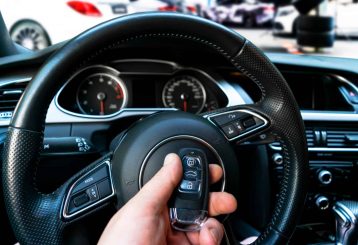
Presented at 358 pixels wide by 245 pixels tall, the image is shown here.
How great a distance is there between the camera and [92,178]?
1.33m

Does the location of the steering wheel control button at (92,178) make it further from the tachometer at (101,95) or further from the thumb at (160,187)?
the tachometer at (101,95)

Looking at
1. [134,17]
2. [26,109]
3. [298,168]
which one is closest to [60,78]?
[26,109]

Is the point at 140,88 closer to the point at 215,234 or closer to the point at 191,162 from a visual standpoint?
the point at 191,162

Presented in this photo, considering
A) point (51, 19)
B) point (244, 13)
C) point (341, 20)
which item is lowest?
point (244, 13)

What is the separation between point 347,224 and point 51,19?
5.78 m

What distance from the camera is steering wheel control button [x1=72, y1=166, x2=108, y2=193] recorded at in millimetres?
1324

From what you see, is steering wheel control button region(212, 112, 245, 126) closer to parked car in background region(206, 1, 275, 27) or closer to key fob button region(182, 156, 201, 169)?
key fob button region(182, 156, 201, 169)

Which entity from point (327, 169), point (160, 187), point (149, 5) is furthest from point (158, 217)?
point (149, 5)

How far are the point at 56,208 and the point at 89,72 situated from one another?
40.2 inches

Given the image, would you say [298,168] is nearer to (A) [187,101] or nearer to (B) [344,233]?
(B) [344,233]

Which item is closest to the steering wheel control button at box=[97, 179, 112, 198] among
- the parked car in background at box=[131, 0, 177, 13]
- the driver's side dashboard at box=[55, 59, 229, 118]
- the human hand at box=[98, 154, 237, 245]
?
the human hand at box=[98, 154, 237, 245]

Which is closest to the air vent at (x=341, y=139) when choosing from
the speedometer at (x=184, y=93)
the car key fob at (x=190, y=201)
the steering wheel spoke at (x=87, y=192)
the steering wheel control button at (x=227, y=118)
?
the speedometer at (x=184, y=93)

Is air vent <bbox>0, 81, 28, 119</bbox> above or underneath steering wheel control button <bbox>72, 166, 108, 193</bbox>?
above

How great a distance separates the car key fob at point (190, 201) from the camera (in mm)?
1255
